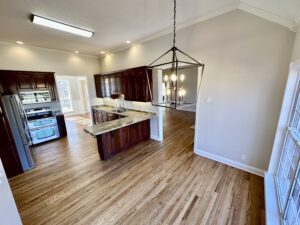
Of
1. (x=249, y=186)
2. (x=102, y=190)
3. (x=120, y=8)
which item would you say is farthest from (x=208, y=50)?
(x=102, y=190)

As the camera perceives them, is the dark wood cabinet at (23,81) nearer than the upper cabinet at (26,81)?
No

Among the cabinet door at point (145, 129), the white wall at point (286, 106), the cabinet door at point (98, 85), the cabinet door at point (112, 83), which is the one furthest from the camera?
the cabinet door at point (98, 85)

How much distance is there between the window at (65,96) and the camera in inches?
314

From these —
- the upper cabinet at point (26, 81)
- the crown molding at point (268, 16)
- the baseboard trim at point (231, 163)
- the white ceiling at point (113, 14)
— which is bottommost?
the baseboard trim at point (231, 163)

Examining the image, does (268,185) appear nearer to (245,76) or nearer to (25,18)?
(245,76)

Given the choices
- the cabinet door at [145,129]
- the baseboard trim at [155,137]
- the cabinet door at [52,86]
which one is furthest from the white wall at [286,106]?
the cabinet door at [52,86]

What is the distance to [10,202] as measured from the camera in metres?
1.31

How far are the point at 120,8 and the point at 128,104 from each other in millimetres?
3145

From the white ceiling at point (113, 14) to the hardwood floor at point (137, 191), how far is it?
Answer: 2.78m

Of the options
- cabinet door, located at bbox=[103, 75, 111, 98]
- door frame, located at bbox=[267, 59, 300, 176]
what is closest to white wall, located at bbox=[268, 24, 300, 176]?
door frame, located at bbox=[267, 59, 300, 176]

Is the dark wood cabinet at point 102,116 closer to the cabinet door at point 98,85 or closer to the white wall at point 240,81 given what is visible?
the cabinet door at point 98,85

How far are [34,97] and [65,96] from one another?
168 inches

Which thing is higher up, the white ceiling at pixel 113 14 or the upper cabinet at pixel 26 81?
the white ceiling at pixel 113 14

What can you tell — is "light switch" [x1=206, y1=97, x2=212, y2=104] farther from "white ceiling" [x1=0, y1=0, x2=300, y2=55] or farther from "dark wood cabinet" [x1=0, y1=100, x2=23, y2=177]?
"dark wood cabinet" [x1=0, y1=100, x2=23, y2=177]
